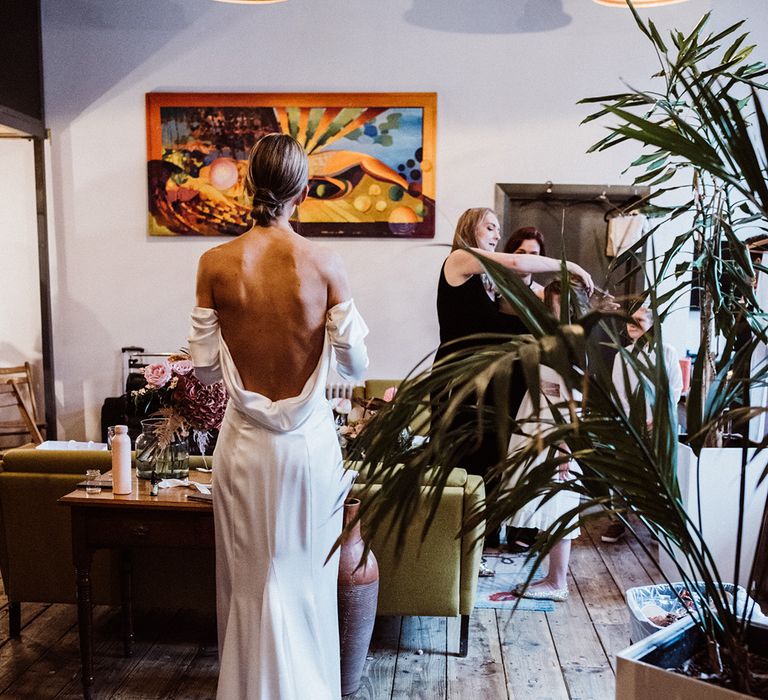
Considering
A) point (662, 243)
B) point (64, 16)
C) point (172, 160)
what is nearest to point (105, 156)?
point (172, 160)

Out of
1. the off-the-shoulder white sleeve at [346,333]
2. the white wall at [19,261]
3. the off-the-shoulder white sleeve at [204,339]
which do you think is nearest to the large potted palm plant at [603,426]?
the off-the-shoulder white sleeve at [346,333]

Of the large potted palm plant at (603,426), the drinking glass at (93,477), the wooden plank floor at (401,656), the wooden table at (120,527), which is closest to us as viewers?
the large potted palm plant at (603,426)

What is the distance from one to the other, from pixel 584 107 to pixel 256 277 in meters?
4.41

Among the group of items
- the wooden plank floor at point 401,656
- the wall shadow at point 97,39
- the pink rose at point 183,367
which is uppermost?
the wall shadow at point 97,39

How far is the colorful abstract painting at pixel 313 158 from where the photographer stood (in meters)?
6.14

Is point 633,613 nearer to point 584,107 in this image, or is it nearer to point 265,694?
point 265,694

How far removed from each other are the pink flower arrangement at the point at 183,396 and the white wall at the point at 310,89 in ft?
11.6

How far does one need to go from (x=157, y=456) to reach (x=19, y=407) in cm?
372

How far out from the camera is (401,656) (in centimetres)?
334

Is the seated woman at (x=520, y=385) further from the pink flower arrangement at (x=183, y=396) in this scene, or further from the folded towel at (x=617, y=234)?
the pink flower arrangement at (x=183, y=396)

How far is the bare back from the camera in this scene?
2.42 metres

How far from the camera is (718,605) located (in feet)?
5.30

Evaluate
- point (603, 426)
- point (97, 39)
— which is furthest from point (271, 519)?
point (97, 39)

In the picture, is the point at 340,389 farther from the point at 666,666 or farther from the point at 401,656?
the point at 666,666
